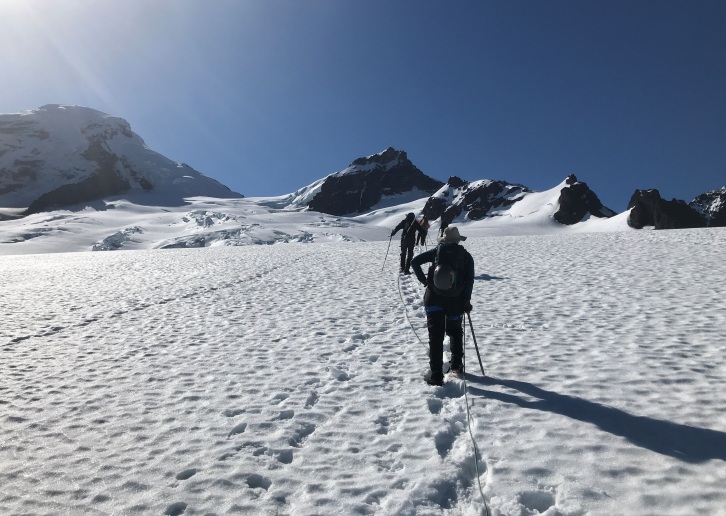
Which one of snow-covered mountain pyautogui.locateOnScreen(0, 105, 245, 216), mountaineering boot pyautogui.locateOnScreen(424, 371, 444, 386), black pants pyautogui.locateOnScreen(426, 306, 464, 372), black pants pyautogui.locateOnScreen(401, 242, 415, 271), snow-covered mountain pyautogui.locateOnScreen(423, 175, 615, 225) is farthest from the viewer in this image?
snow-covered mountain pyautogui.locateOnScreen(0, 105, 245, 216)

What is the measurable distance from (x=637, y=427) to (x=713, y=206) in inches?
6015

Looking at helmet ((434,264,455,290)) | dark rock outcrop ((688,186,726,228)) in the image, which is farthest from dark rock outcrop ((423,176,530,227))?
helmet ((434,264,455,290))

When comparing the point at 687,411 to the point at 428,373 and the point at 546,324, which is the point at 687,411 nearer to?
the point at 428,373

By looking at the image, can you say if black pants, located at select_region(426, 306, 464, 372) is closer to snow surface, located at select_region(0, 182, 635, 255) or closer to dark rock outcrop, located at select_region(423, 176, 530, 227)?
snow surface, located at select_region(0, 182, 635, 255)

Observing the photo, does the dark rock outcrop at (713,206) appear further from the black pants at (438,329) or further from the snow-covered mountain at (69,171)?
the snow-covered mountain at (69,171)

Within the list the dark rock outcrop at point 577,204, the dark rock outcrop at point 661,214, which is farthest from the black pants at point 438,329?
the dark rock outcrop at point 577,204

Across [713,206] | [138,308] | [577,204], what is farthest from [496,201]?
[138,308]

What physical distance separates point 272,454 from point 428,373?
8.78 ft

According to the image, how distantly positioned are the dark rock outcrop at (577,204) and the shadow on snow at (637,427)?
12046 cm

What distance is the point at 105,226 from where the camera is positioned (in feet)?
311

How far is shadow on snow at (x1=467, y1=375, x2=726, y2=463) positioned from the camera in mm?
4195

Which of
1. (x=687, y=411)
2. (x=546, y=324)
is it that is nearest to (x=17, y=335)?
(x=546, y=324)

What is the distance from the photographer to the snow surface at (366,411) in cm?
386

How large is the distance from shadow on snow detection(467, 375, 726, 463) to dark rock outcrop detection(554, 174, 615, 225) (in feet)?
395
